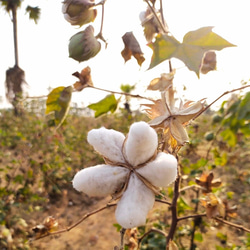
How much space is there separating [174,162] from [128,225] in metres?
0.12

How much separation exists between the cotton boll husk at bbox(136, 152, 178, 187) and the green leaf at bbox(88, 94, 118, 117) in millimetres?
393

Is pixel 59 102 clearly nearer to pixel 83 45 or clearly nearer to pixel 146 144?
pixel 83 45

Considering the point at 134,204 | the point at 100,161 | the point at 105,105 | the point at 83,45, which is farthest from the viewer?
the point at 100,161

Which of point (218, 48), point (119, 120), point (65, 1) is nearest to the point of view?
point (218, 48)

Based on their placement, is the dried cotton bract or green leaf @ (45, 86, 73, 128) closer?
the dried cotton bract

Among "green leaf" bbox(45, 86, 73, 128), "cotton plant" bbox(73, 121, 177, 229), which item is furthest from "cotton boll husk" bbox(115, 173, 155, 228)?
"green leaf" bbox(45, 86, 73, 128)

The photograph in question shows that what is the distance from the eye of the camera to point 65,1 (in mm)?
616

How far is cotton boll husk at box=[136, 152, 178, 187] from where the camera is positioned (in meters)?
0.40

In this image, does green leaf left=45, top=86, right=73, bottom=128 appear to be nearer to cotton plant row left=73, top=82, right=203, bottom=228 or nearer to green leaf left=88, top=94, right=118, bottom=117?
green leaf left=88, top=94, right=118, bottom=117

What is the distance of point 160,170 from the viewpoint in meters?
0.40

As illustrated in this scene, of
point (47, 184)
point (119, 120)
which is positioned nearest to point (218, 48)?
point (47, 184)

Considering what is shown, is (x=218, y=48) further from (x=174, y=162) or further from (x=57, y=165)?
(x=57, y=165)

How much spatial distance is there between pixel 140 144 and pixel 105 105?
0.41m

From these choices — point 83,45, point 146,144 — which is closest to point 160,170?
point 146,144
